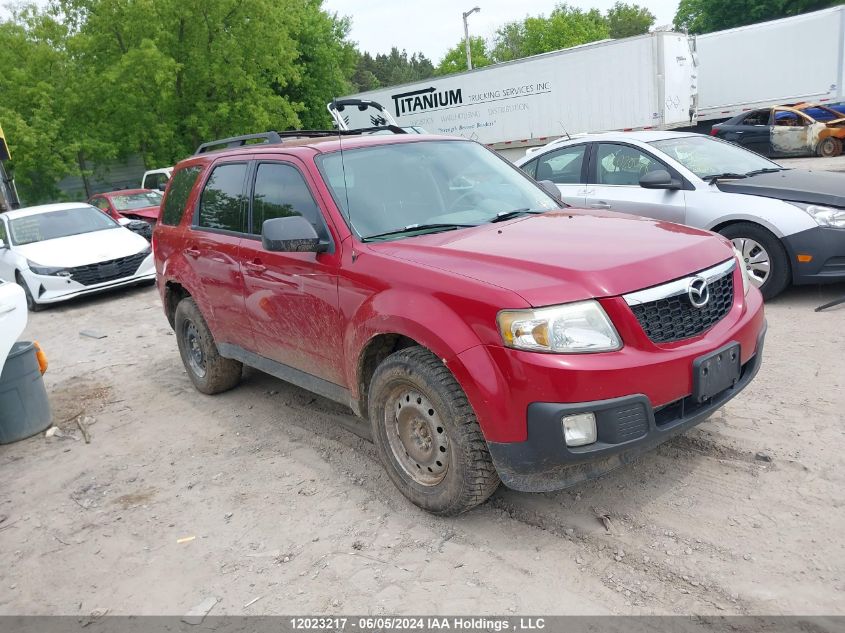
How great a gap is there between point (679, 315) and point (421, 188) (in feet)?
5.79

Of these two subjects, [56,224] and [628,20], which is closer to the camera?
[56,224]

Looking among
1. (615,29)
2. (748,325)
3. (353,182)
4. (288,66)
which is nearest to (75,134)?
(288,66)

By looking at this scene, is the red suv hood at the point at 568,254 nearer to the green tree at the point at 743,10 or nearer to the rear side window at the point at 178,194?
the rear side window at the point at 178,194

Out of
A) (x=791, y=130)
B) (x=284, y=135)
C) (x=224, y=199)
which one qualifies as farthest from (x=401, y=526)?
(x=791, y=130)

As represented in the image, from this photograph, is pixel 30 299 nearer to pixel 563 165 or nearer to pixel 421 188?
pixel 563 165

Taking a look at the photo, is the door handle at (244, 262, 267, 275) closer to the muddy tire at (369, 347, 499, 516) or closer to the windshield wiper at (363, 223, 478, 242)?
the windshield wiper at (363, 223, 478, 242)

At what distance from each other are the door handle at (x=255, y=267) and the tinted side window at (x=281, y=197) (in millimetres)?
216

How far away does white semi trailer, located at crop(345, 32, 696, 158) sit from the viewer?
17531mm

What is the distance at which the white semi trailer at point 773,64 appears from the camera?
21312 millimetres

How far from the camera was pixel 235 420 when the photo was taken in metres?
5.37

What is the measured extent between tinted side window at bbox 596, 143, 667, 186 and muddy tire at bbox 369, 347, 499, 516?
4.78 meters

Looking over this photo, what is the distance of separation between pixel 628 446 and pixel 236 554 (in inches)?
78.6

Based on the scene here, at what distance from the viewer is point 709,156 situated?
7.38 metres

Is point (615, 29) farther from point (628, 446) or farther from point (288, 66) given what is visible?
point (628, 446)
